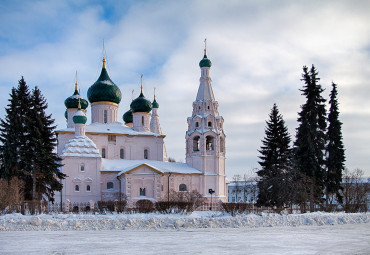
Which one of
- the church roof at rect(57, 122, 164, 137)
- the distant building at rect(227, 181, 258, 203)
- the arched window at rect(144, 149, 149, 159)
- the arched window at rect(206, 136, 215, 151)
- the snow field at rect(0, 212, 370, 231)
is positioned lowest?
the distant building at rect(227, 181, 258, 203)

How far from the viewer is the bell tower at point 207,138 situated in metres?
39.9

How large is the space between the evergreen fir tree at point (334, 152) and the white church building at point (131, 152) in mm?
12470

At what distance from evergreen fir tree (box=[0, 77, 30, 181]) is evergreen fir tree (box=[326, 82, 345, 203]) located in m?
18.8

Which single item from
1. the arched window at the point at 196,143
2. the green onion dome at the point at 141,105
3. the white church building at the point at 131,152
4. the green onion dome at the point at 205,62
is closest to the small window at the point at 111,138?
the white church building at the point at 131,152

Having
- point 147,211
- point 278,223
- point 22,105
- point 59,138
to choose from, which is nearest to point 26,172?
point 22,105

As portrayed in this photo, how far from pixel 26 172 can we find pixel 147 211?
331 inches

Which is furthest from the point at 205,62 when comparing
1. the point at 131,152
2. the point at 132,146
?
the point at 131,152

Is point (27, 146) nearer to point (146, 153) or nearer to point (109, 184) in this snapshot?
point (109, 184)

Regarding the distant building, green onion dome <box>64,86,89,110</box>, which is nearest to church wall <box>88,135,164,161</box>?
green onion dome <box>64,86,89,110</box>

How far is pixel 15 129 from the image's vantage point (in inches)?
1094

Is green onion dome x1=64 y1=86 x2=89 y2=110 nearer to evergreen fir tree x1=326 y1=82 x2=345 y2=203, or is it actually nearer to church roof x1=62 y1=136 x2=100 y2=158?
church roof x1=62 y1=136 x2=100 y2=158

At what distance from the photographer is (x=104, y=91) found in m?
41.6

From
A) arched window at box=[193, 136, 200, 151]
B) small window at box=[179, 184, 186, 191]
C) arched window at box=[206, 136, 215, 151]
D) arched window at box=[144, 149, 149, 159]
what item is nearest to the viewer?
small window at box=[179, 184, 186, 191]

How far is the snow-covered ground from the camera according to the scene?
1138cm
